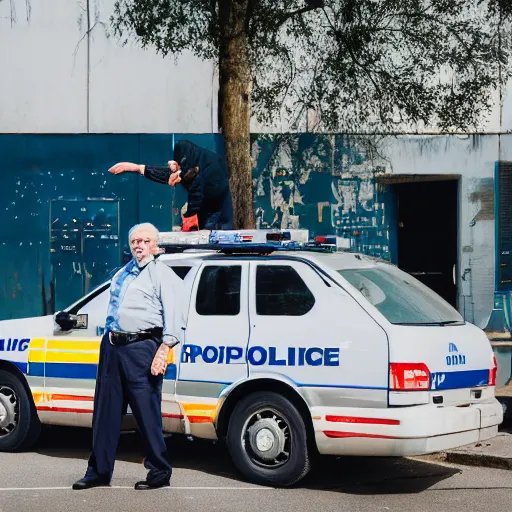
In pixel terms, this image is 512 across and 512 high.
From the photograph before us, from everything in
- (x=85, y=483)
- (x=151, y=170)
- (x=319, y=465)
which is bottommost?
(x=319, y=465)

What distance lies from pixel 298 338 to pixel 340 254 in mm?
959

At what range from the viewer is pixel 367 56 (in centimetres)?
1628

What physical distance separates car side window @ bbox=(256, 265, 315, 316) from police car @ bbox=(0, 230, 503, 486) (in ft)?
0.03

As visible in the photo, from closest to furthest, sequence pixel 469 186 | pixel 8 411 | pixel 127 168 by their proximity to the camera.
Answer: pixel 8 411 → pixel 127 168 → pixel 469 186

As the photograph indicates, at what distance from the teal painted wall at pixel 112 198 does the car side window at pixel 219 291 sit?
23.9 ft

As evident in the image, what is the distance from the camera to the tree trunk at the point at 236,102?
15.0m

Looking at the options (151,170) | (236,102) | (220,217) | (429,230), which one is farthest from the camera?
(429,230)

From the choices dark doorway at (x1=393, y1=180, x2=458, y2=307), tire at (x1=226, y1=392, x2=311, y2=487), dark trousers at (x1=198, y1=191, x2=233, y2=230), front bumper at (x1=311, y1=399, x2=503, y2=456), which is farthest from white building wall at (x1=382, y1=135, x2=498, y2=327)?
tire at (x1=226, y1=392, x2=311, y2=487)

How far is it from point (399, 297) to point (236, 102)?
713 cm

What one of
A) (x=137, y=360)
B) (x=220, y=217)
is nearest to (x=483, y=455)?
(x=137, y=360)

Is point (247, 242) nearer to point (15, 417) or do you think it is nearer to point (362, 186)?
point (15, 417)

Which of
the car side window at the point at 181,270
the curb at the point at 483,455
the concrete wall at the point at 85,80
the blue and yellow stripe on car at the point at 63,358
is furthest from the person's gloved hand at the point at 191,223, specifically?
the curb at the point at 483,455

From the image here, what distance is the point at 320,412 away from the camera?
8.23 metres

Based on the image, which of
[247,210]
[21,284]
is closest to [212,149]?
[247,210]
